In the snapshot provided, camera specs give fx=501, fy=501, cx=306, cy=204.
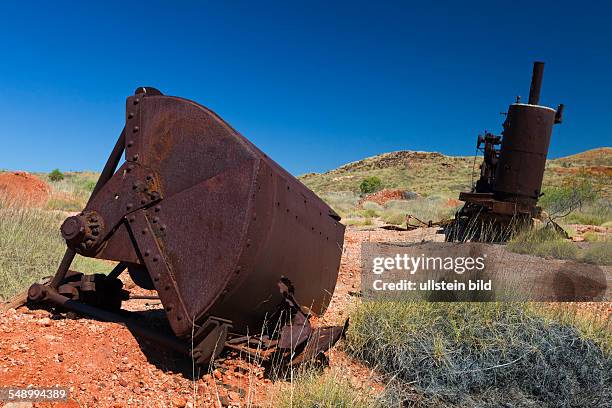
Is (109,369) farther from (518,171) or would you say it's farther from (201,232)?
(518,171)

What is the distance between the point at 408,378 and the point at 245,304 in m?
1.54

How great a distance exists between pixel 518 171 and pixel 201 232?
8636mm

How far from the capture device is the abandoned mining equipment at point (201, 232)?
10.0ft

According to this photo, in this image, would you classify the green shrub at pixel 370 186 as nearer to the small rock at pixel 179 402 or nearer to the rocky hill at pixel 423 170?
the rocky hill at pixel 423 170

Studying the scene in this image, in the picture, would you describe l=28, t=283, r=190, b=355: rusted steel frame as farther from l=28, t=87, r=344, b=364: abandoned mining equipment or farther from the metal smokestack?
the metal smokestack

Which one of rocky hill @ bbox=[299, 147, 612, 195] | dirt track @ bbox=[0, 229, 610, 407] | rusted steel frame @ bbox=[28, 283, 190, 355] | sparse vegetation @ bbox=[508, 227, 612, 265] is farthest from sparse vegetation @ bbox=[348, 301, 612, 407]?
rocky hill @ bbox=[299, 147, 612, 195]

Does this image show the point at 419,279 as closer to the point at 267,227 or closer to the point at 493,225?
the point at 267,227

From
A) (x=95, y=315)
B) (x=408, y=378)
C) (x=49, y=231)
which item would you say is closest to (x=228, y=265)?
(x=95, y=315)

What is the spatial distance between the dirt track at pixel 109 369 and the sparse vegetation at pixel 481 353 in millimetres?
396

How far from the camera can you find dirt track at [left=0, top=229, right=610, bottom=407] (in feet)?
9.42

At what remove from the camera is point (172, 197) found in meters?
3.25

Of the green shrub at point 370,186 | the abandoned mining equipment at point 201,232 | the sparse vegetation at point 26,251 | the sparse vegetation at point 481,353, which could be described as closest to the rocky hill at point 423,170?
the green shrub at point 370,186

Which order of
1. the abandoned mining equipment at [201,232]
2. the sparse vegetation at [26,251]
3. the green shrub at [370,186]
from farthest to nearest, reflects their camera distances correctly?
the green shrub at [370,186]
the sparse vegetation at [26,251]
the abandoned mining equipment at [201,232]

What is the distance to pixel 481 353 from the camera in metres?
4.07
